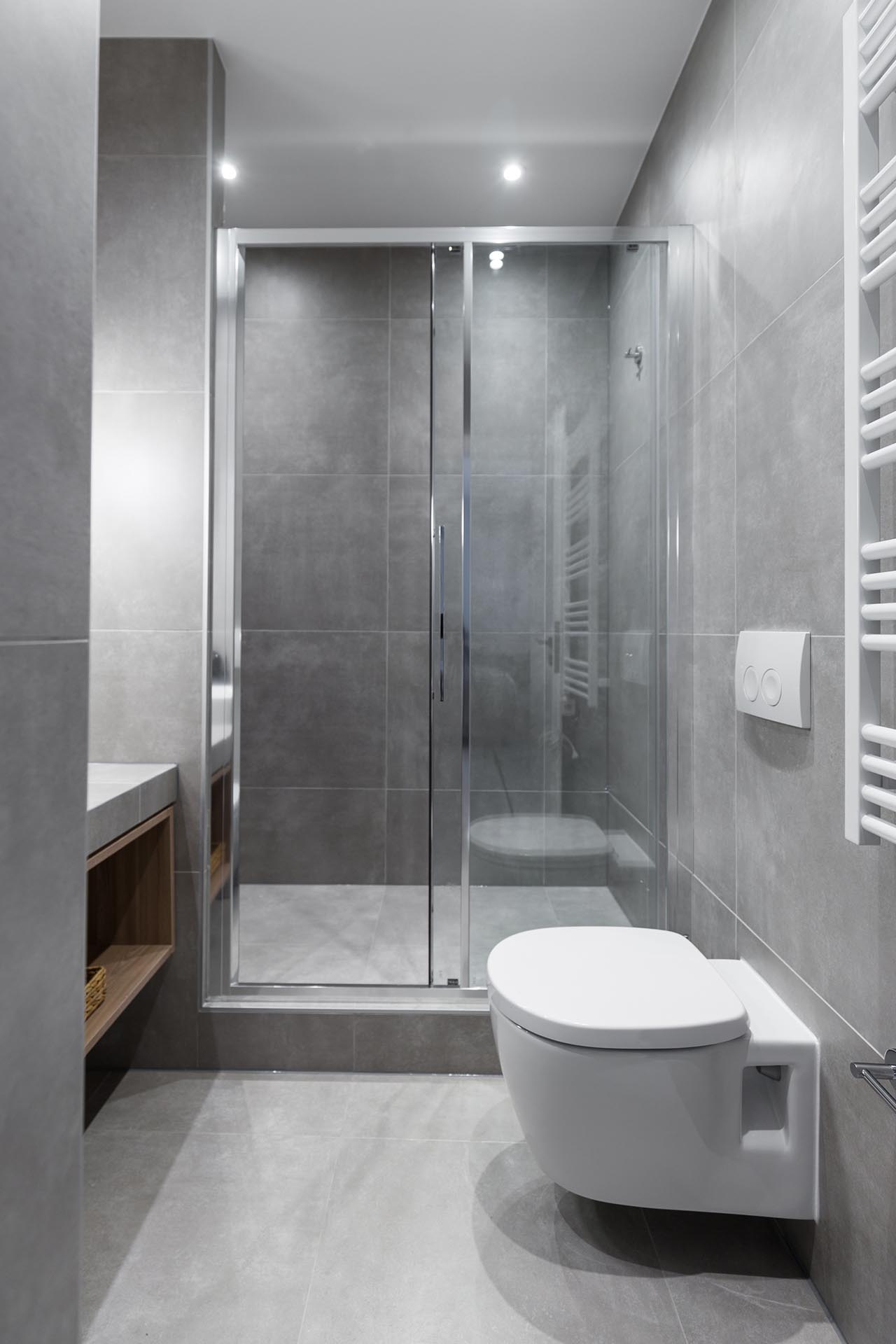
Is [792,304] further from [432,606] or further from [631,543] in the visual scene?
[432,606]

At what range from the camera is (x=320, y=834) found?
9.81 ft

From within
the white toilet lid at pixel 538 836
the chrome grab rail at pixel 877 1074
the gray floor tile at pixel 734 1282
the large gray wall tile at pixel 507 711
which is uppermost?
the large gray wall tile at pixel 507 711

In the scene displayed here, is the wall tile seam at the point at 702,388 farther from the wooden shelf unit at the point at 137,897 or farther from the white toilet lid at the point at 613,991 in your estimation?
the wooden shelf unit at the point at 137,897

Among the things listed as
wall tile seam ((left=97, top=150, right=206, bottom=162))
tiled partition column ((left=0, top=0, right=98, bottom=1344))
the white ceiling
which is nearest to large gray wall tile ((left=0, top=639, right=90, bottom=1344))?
tiled partition column ((left=0, top=0, right=98, bottom=1344))

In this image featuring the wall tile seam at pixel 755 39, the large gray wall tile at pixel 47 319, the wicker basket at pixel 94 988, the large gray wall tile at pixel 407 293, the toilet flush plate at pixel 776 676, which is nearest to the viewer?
the large gray wall tile at pixel 47 319

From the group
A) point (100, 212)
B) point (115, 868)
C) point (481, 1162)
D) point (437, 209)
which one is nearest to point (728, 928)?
point (481, 1162)

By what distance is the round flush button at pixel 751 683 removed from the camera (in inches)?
58.5

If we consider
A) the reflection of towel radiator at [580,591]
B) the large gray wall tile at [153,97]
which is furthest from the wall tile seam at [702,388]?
the large gray wall tile at [153,97]

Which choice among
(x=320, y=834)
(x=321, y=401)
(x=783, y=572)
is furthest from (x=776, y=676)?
(x=321, y=401)

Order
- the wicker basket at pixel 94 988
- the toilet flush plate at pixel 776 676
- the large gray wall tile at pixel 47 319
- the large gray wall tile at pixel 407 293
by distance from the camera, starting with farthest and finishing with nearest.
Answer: the large gray wall tile at pixel 407 293 < the wicker basket at pixel 94 988 < the toilet flush plate at pixel 776 676 < the large gray wall tile at pixel 47 319

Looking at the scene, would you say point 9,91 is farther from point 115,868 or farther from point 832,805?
point 115,868

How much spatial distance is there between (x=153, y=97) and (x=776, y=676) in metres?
2.02

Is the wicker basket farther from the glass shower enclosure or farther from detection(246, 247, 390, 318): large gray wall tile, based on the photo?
detection(246, 247, 390, 318): large gray wall tile

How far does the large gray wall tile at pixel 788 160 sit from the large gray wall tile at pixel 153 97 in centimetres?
129
